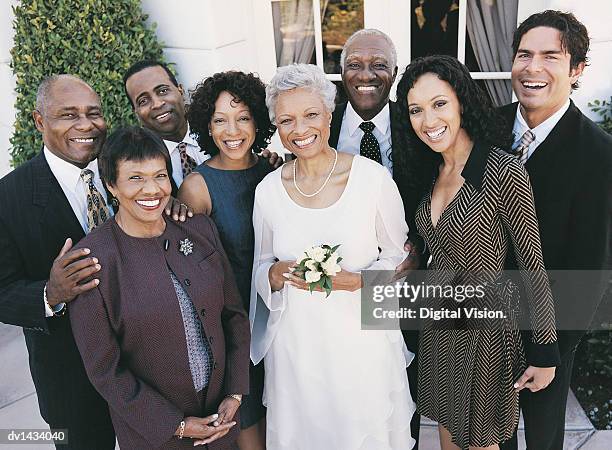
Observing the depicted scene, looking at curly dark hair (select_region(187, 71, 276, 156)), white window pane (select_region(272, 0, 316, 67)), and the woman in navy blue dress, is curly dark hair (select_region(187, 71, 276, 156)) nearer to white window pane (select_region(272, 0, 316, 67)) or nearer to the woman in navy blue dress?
the woman in navy blue dress

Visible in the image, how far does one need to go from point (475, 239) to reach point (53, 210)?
1849 mm

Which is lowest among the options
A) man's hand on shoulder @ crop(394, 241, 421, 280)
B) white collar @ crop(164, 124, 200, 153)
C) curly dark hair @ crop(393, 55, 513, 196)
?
man's hand on shoulder @ crop(394, 241, 421, 280)

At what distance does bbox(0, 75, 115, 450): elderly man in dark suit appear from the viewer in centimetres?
249

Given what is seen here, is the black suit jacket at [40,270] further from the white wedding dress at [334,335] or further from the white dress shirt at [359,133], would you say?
the white dress shirt at [359,133]

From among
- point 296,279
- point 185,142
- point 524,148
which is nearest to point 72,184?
point 185,142

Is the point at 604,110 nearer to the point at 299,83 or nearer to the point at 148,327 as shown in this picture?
the point at 299,83

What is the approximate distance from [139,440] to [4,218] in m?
1.11

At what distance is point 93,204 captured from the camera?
2.63m

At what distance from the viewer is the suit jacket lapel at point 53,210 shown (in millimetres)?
2529

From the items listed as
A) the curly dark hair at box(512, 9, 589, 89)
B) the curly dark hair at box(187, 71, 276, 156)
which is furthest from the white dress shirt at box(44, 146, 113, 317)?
the curly dark hair at box(512, 9, 589, 89)

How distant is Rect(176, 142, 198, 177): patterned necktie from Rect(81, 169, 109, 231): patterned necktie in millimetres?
834

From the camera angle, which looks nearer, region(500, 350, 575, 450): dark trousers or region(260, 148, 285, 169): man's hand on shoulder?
region(500, 350, 575, 450): dark trousers

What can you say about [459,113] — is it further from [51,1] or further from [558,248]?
[51,1]

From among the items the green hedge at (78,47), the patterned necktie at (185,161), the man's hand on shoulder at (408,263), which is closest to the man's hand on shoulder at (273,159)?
the patterned necktie at (185,161)
